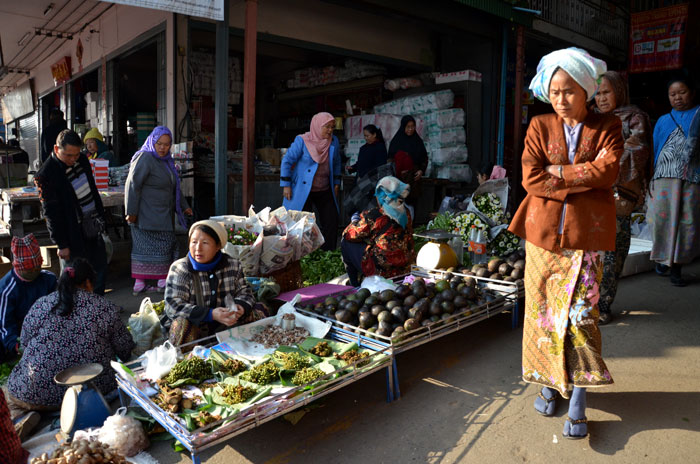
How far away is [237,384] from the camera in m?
2.81

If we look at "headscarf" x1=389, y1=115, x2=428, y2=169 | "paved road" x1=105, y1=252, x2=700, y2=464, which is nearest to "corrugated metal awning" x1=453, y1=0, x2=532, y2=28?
"headscarf" x1=389, y1=115, x2=428, y2=169

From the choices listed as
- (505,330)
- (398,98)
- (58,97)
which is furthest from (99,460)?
(58,97)

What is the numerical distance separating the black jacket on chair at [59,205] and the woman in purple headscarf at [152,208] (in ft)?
2.61

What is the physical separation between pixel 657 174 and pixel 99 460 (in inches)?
240

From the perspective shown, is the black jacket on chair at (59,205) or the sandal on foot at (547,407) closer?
the sandal on foot at (547,407)

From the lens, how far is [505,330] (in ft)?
15.1

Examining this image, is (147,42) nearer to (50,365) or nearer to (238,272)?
(238,272)

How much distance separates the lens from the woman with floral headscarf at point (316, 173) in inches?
252

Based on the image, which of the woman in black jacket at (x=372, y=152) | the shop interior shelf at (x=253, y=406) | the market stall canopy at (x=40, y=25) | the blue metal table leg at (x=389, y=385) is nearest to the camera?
the shop interior shelf at (x=253, y=406)

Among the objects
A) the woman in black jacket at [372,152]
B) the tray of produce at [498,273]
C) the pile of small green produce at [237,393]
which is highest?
the woman in black jacket at [372,152]

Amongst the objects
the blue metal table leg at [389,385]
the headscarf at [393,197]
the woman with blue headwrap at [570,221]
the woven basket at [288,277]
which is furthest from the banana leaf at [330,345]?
the headscarf at [393,197]

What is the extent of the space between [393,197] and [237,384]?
8.54 ft

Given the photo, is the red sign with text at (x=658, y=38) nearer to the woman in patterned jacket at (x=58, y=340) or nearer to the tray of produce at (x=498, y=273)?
the tray of produce at (x=498, y=273)

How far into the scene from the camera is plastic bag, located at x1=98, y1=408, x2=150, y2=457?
2611mm
